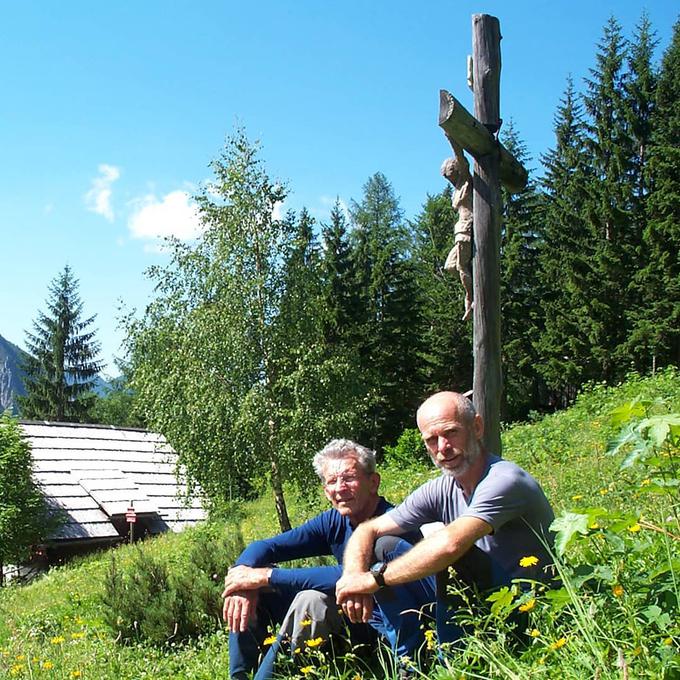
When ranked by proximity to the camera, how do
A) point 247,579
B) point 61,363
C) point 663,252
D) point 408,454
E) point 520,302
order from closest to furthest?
point 247,579 < point 408,454 < point 663,252 < point 520,302 < point 61,363

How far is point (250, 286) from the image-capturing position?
48.6 ft

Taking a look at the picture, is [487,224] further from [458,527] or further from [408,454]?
[408,454]

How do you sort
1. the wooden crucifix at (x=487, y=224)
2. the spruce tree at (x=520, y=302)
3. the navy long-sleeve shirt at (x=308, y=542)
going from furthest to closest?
the spruce tree at (x=520, y=302) < the wooden crucifix at (x=487, y=224) < the navy long-sleeve shirt at (x=308, y=542)

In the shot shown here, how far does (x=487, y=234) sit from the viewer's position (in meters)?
5.31

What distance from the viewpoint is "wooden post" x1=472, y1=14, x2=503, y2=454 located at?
5.25 meters

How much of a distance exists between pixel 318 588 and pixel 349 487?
1.67ft

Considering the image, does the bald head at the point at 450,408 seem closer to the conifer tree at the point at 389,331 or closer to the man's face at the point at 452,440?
the man's face at the point at 452,440

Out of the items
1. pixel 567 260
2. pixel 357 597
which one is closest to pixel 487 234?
pixel 357 597

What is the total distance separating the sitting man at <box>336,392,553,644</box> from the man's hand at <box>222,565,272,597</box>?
580 mm

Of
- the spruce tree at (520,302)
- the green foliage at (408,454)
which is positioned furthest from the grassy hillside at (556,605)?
the spruce tree at (520,302)

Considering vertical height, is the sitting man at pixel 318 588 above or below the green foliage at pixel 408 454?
below

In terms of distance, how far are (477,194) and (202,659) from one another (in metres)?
3.56

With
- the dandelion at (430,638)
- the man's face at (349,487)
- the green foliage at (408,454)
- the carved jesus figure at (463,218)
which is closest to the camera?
the dandelion at (430,638)

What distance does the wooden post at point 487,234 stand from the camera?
525 centimetres
